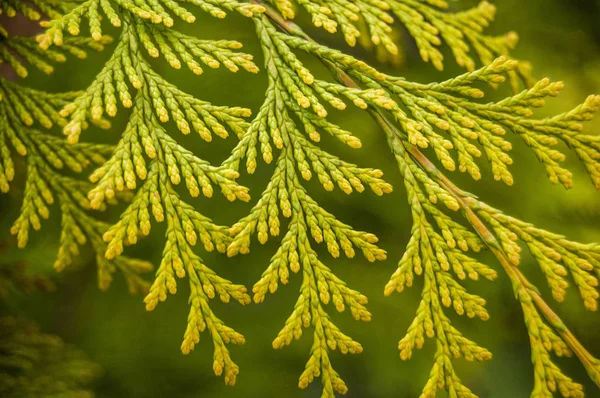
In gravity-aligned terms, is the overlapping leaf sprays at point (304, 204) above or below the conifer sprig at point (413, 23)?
below

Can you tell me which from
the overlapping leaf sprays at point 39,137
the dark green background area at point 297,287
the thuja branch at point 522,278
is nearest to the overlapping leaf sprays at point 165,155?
the overlapping leaf sprays at point 39,137

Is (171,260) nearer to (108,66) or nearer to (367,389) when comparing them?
(108,66)

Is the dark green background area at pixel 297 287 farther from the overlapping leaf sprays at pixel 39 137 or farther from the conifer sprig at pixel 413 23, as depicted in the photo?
the overlapping leaf sprays at pixel 39 137

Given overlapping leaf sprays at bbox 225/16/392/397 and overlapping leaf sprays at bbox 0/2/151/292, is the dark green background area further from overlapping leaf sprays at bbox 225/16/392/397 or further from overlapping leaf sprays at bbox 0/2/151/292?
overlapping leaf sprays at bbox 225/16/392/397

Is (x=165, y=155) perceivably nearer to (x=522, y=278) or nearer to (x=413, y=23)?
(x=413, y=23)

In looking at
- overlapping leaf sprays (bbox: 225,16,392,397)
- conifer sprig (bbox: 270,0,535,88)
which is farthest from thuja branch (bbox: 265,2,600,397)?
conifer sprig (bbox: 270,0,535,88)

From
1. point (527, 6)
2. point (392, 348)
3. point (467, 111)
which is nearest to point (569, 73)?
point (527, 6)
